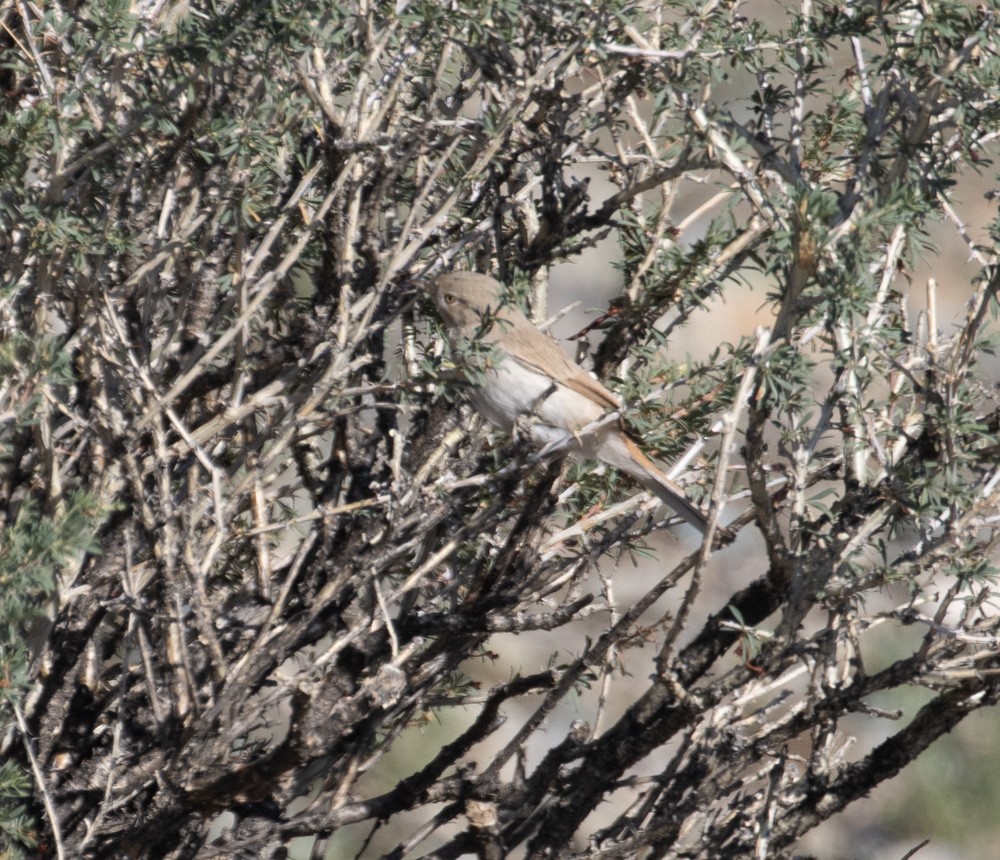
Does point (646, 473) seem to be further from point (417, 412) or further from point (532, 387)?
point (417, 412)

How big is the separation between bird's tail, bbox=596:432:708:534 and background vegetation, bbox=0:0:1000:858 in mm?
69

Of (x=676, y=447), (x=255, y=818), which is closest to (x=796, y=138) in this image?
(x=676, y=447)

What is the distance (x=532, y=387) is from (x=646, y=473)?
455 millimetres

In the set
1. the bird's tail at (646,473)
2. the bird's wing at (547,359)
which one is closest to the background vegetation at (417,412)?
the bird's tail at (646,473)

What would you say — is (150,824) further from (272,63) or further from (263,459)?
(272,63)

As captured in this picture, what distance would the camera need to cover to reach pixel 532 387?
3520mm

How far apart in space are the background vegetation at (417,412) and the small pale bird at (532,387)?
3.5 inches

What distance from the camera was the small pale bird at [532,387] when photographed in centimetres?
292

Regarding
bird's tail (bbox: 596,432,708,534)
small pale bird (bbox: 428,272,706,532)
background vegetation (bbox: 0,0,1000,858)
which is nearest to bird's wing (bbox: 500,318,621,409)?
small pale bird (bbox: 428,272,706,532)

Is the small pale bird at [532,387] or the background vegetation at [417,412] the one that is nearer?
the background vegetation at [417,412]

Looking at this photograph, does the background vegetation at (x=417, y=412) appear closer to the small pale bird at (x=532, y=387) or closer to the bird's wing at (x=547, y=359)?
the small pale bird at (x=532, y=387)

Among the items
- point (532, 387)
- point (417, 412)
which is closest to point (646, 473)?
point (532, 387)

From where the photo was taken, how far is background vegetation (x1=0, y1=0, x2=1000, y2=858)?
254 cm

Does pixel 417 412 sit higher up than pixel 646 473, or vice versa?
pixel 417 412
